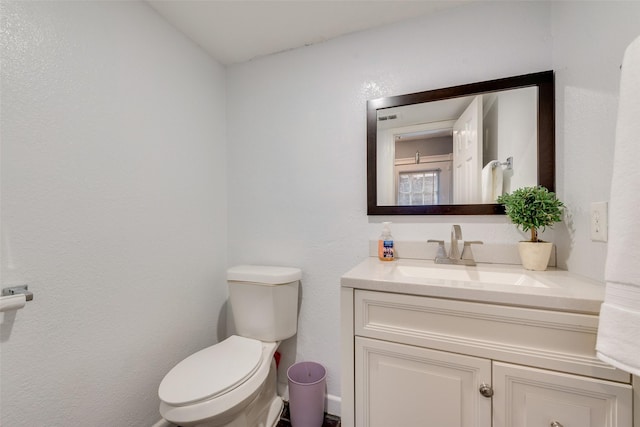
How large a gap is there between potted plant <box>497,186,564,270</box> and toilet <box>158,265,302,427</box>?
3.41 ft

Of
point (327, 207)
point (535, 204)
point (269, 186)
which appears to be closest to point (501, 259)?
point (535, 204)

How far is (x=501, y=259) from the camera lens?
1.18 meters

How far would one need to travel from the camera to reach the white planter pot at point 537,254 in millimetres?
1022

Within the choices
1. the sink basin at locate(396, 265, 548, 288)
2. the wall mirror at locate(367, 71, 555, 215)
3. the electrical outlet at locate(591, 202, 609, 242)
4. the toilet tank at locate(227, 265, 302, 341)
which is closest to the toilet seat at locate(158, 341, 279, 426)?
the toilet tank at locate(227, 265, 302, 341)

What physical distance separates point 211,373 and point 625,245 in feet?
4.37

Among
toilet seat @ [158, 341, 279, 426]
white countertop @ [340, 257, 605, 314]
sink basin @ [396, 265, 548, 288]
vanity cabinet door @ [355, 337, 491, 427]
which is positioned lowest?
toilet seat @ [158, 341, 279, 426]

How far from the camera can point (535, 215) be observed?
3.32 ft

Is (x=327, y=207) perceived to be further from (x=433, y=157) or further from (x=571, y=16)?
(x=571, y=16)

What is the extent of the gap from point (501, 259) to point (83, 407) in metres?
1.78

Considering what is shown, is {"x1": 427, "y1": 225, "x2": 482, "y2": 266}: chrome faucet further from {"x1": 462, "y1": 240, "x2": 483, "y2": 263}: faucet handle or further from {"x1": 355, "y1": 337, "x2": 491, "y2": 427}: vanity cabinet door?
{"x1": 355, "y1": 337, "x2": 491, "y2": 427}: vanity cabinet door

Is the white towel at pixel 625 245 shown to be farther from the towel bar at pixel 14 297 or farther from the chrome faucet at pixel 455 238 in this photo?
the towel bar at pixel 14 297

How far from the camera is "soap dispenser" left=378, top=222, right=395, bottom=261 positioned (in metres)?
1.28

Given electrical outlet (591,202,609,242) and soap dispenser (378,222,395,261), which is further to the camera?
soap dispenser (378,222,395,261)

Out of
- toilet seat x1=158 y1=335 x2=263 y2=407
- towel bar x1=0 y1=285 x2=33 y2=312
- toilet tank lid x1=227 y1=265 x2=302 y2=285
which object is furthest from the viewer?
toilet tank lid x1=227 y1=265 x2=302 y2=285
